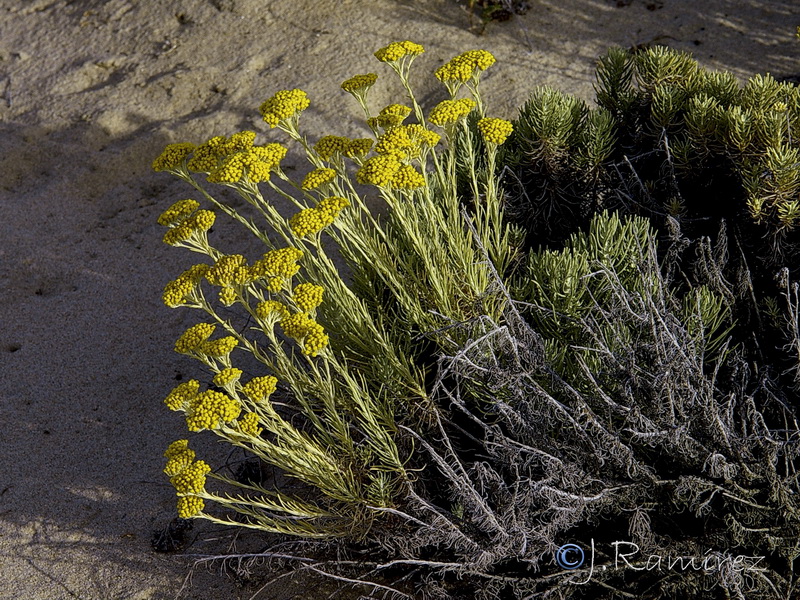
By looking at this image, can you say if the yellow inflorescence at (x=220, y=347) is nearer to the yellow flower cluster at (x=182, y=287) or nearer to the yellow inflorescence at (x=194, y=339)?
the yellow inflorescence at (x=194, y=339)

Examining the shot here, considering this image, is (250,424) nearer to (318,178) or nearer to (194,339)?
(194,339)

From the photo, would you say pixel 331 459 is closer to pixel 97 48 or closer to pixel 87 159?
pixel 87 159

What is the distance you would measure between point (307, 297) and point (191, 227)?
385 mm

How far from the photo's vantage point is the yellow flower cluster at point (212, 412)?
1737mm

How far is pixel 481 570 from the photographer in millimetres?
2160

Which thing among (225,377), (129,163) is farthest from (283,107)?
(129,163)

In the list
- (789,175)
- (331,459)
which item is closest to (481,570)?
(331,459)

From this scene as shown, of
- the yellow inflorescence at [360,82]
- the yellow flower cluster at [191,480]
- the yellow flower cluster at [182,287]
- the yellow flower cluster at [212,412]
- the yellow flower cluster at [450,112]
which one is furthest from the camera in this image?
the yellow inflorescence at [360,82]

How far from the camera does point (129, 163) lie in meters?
4.34

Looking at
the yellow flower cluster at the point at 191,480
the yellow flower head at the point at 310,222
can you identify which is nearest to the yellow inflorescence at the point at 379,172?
the yellow flower head at the point at 310,222

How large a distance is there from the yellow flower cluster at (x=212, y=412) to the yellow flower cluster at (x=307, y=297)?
293 mm

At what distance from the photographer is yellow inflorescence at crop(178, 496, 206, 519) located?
186 cm
